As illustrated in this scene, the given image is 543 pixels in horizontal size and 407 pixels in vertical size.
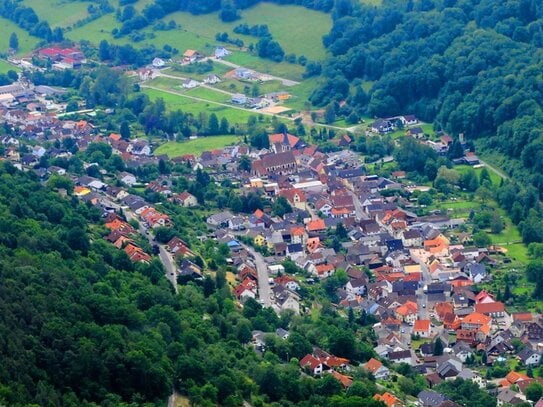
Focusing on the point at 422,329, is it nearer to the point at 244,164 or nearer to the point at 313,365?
the point at 313,365

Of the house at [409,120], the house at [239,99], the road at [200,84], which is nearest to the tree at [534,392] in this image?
the house at [409,120]

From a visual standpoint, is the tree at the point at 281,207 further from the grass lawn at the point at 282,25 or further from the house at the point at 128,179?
the grass lawn at the point at 282,25

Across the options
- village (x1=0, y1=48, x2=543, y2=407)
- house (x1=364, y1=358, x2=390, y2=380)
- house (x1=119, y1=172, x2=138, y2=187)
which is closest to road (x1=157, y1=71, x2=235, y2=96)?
village (x1=0, y1=48, x2=543, y2=407)

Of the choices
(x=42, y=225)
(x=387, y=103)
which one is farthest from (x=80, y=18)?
(x=42, y=225)

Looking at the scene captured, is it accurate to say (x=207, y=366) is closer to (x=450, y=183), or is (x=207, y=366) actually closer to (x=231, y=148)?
(x=450, y=183)

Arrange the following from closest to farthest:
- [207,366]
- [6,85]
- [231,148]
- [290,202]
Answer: [207,366] < [290,202] < [231,148] < [6,85]

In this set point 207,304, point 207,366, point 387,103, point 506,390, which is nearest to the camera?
→ point 207,366
